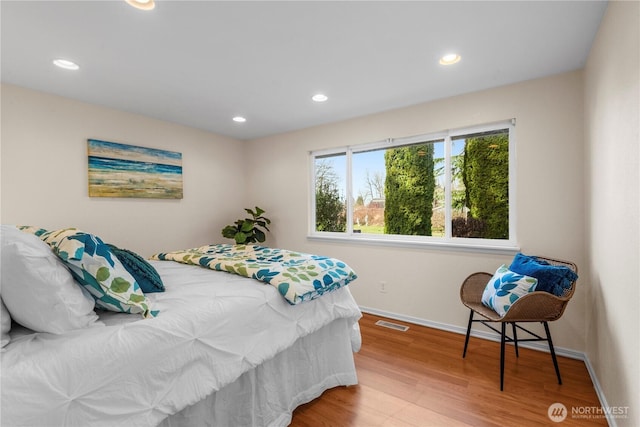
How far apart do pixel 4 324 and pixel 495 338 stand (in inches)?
131

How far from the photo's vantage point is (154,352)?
116cm

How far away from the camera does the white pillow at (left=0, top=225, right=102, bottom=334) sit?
3.39ft

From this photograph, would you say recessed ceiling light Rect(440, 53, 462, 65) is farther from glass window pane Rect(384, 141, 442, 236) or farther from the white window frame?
glass window pane Rect(384, 141, 442, 236)

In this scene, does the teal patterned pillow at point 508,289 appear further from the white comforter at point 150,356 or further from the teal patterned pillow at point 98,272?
the teal patterned pillow at point 98,272

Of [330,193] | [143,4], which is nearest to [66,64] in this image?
[143,4]

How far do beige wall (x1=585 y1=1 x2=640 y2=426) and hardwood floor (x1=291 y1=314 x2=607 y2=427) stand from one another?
231 mm

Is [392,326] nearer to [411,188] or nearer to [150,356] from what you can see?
[411,188]

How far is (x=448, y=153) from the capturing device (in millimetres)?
3189

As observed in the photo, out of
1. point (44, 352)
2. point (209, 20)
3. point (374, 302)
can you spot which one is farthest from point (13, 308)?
point (374, 302)

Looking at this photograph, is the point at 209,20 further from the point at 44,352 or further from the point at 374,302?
the point at 374,302

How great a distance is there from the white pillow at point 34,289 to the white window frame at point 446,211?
A: 294cm

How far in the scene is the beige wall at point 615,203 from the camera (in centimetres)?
139

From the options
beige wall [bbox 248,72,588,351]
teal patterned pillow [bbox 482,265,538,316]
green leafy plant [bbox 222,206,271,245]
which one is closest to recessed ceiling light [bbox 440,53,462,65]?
beige wall [bbox 248,72,588,351]

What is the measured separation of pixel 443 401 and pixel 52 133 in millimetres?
3992
